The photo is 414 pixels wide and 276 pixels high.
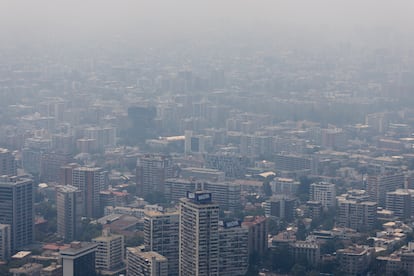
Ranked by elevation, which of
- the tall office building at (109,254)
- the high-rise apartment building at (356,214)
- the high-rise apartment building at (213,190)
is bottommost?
the tall office building at (109,254)

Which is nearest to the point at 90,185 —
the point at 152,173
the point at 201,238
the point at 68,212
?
the point at 68,212

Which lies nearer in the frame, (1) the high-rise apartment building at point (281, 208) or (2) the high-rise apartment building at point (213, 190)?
(1) the high-rise apartment building at point (281, 208)

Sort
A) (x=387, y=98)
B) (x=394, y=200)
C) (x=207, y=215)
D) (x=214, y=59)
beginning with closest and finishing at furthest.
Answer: (x=207, y=215) → (x=394, y=200) → (x=387, y=98) → (x=214, y=59)

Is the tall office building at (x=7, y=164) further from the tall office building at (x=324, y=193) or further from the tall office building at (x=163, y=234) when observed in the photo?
the tall office building at (x=163, y=234)

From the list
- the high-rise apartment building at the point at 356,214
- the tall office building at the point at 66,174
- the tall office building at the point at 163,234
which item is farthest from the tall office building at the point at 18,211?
the high-rise apartment building at the point at 356,214

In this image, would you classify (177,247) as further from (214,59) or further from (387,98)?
(214,59)

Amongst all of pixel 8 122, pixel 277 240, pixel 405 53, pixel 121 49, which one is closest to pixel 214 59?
pixel 121 49
